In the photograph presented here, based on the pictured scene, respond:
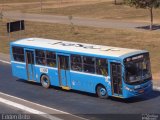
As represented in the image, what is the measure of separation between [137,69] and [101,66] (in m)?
1.72

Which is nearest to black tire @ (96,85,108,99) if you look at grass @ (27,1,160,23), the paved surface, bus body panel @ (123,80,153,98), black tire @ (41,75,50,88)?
bus body panel @ (123,80,153,98)

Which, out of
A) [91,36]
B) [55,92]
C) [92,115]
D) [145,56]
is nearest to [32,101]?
[55,92]

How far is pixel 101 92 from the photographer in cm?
2303

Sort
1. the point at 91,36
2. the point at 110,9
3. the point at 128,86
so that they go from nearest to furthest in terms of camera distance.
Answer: the point at 128,86 → the point at 91,36 → the point at 110,9

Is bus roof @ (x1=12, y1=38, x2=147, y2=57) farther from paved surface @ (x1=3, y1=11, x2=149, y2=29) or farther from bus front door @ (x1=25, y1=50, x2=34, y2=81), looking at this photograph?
paved surface @ (x1=3, y1=11, x2=149, y2=29)

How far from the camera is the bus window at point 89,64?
2328cm

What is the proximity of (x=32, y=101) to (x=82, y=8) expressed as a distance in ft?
175

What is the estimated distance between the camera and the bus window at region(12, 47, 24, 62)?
27.5 meters

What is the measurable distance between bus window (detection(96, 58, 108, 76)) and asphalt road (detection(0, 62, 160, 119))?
4.20 feet

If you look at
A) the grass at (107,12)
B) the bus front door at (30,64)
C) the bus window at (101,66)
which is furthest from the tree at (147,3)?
the bus window at (101,66)

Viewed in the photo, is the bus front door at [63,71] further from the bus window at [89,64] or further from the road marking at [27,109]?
the road marking at [27,109]

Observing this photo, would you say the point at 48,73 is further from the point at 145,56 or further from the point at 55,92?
the point at 145,56

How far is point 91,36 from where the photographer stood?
45875mm

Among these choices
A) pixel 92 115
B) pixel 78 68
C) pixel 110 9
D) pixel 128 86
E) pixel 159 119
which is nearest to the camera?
pixel 159 119
